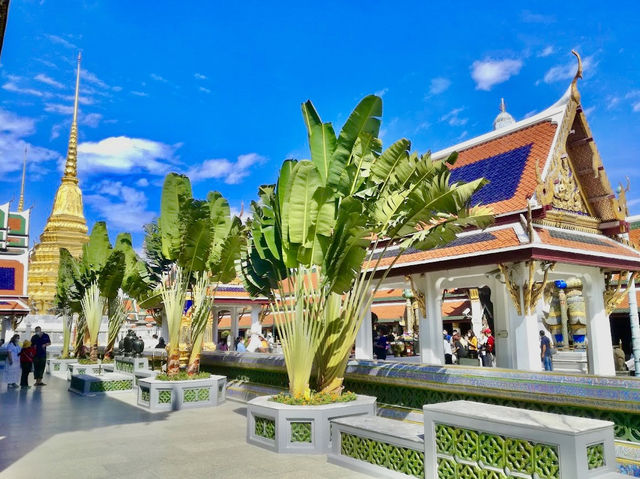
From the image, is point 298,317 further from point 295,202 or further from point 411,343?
point 411,343

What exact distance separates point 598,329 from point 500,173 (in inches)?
181

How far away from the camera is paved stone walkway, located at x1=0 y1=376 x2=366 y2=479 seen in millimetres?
6285

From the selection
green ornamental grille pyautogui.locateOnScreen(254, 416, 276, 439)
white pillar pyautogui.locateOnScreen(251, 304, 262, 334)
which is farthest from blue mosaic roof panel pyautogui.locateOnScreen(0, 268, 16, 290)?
green ornamental grille pyautogui.locateOnScreen(254, 416, 276, 439)

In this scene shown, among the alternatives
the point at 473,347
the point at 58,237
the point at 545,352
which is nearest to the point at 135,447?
the point at 545,352

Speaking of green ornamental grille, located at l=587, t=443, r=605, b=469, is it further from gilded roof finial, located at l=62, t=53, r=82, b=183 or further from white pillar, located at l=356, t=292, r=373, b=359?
gilded roof finial, located at l=62, t=53, r=82, b=183

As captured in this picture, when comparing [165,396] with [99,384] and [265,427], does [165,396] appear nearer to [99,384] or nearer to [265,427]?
[99,384]

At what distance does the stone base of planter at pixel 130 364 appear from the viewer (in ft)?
55.3

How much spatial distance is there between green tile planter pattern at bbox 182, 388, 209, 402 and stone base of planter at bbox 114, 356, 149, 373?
5903mm

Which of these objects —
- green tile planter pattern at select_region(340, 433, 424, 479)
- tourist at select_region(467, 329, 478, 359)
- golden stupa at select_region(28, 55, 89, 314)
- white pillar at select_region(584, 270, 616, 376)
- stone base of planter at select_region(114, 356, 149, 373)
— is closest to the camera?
green tile planter pattern at select_region(340, 433, 424, 479)

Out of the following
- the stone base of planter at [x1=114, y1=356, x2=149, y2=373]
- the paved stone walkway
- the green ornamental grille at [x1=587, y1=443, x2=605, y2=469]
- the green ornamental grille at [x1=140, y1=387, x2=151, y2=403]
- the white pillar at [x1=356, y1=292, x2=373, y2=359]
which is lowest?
the paved stone walkway

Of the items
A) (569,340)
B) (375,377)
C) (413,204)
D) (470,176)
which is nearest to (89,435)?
(375,377)

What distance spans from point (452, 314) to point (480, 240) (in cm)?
1872

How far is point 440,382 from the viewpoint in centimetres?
776

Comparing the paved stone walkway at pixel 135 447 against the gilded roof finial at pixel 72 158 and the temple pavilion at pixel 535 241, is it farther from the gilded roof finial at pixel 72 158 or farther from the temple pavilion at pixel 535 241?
the gilded roof finial at pixel 72 158
